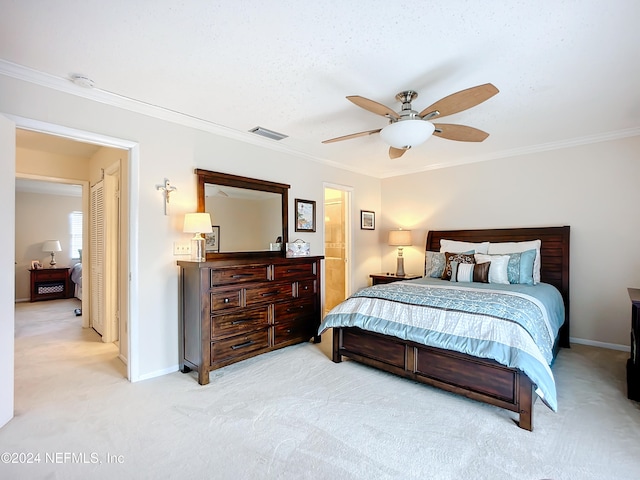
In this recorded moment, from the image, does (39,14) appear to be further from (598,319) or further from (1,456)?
(598,319)

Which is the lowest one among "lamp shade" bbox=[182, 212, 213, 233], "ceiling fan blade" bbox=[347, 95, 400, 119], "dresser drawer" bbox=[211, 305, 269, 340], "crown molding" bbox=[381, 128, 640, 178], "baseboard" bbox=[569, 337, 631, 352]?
"baseboard" bbox=[569, 337, 631, 352]

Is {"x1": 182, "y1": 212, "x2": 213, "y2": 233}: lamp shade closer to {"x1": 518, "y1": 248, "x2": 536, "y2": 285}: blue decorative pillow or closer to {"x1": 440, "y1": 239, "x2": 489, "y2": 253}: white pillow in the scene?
{"x1": 440, "y1": 239, "x2": 489, "y2": 253}: white pillow

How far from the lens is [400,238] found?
5141mm

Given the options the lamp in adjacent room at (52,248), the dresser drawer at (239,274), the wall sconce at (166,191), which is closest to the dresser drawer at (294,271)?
the dresser drawer at (239,274)

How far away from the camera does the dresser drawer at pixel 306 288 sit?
3.85m

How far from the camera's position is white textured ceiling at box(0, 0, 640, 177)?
176cm

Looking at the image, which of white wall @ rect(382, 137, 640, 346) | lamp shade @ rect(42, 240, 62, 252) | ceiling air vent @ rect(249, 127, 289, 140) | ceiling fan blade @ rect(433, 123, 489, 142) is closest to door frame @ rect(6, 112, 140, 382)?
ceiling air vent @ rect(249, 127, 289, 140)

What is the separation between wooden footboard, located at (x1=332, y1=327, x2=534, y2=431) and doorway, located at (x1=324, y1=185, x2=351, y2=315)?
6.75ft

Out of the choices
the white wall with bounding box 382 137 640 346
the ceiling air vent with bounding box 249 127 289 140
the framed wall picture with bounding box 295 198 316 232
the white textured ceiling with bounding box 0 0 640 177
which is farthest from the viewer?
the framed wall picture with bounding box 295 198 316 232

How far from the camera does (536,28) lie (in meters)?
1.90

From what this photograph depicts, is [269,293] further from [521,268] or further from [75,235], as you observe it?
[75,235]

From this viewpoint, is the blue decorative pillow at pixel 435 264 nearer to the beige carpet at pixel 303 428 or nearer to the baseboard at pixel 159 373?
the beige carpet at pixel 303 428

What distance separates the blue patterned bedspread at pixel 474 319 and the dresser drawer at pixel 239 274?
0.84m

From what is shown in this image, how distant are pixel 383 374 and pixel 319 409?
34.8 inches
